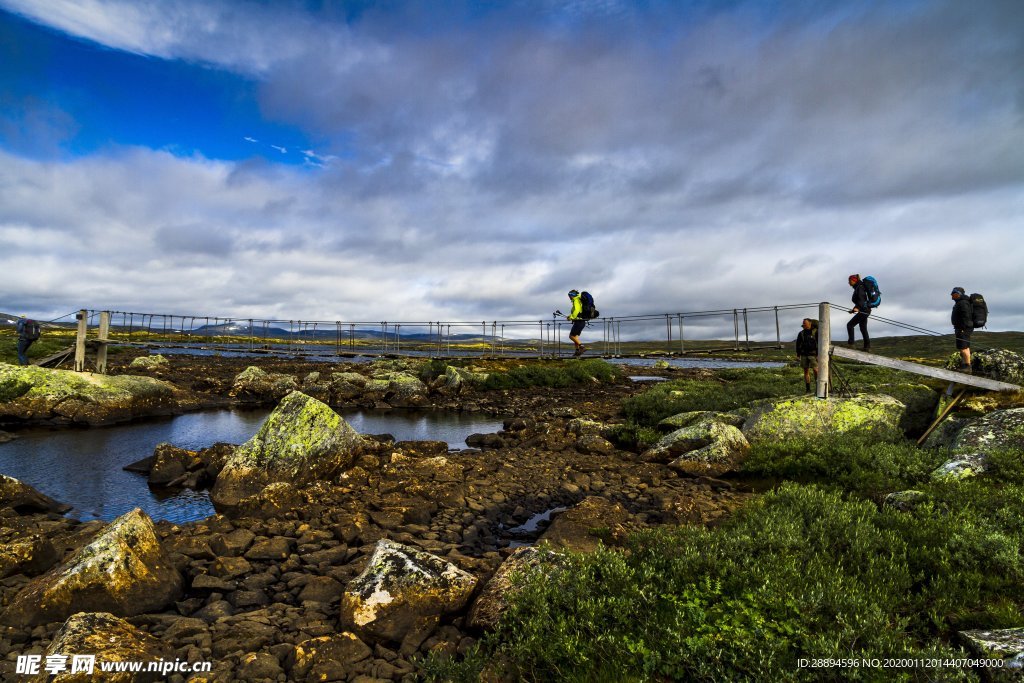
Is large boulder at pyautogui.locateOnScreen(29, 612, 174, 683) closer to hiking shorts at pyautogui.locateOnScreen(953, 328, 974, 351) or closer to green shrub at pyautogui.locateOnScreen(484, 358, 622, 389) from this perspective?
hiking shorts at pyautogui.locateOnScreen(953, 328, 974, 351)

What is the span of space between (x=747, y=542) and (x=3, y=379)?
2994cm

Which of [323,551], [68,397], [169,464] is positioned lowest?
[323,551]

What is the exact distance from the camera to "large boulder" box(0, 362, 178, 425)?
2131 cm

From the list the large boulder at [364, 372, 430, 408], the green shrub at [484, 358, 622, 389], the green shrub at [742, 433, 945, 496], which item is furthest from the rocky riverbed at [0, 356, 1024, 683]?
the green shrub at [484, 358, 622, 389]

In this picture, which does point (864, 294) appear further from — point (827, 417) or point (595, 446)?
point (595, 446)

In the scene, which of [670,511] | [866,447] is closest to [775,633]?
[670,511]

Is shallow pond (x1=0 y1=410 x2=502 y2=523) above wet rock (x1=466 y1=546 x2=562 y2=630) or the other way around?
the other way around

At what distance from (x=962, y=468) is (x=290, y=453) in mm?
15432

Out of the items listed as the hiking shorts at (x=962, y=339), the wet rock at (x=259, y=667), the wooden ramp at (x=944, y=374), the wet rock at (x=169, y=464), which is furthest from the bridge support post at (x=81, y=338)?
the hiking shorts at (x=962, y=339)

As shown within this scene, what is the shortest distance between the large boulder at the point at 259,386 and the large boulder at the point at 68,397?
6.96 meters

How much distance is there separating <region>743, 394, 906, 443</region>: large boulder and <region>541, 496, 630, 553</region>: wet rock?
7.45m

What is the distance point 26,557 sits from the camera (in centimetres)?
780

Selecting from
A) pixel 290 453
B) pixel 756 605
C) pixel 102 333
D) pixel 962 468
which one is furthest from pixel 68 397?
pixel 962 468

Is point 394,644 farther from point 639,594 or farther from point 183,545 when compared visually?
point 183,545
